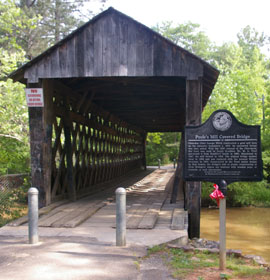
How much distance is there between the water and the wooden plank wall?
5.14 meters

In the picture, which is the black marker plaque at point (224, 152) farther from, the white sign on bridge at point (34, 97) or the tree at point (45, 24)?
the tree at point (45, 24)

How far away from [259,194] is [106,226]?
43.6ft

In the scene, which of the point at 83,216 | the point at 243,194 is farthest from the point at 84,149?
the point at 243,194

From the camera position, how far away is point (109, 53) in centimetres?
794

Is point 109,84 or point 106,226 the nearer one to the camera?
point 106,226

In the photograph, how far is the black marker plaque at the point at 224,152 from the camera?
478 cm

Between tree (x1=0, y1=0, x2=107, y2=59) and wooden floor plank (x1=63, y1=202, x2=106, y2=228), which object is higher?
tree (x1=0, y1=0, x2=107, y2=59)

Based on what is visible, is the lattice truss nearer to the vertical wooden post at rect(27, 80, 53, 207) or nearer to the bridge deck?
the vertical wooden post at rect(27, 80, 53, 207)

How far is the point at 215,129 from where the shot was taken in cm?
493

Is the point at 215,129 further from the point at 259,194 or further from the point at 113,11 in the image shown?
the point at 259,194

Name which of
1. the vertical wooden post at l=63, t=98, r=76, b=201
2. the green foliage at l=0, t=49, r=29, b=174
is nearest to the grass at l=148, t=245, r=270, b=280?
the vertical wooden post at l=63, t=98, r=76, b=201

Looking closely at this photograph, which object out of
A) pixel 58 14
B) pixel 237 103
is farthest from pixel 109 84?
pixel 237 103

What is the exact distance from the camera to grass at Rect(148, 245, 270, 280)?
13.6ft

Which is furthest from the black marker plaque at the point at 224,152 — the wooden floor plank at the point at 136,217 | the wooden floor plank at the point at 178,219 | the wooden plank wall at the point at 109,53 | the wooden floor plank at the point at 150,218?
the wooden plank wall at the point at 109,53
